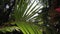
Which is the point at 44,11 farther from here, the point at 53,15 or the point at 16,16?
the point at 16,16

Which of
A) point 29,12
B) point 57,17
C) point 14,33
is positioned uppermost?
point 29,12

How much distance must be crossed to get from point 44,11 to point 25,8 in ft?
1.62

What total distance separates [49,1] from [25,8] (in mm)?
549

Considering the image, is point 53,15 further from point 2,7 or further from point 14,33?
point 2,7

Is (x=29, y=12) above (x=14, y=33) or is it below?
above

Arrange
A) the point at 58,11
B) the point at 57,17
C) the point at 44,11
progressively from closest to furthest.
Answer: the point at 58,11 < the point at 57,17 < the point at 44,11

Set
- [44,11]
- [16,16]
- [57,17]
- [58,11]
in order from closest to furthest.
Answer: [16,16], [58,11], [57,17], [44,11]

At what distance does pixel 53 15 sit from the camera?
5.91 ft

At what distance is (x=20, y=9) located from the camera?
147cm

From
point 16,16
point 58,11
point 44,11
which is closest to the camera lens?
point 16,16

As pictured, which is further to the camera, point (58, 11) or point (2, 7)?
point (2, 7)

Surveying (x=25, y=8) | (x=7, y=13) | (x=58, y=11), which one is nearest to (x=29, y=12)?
(x=25, y=8)

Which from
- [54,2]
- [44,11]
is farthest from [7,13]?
[54,2]

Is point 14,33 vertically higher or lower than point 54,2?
lower
